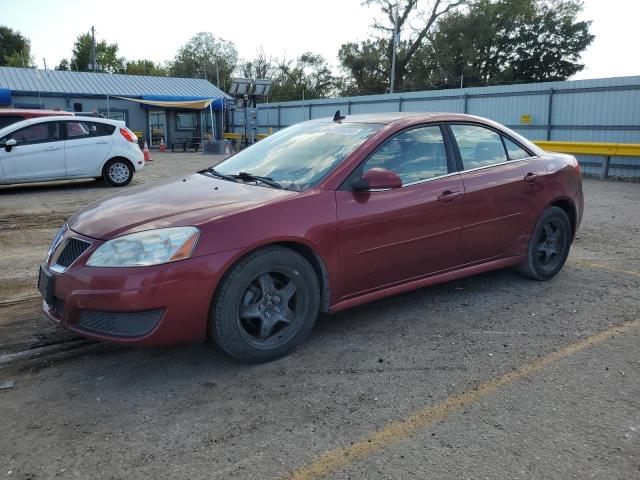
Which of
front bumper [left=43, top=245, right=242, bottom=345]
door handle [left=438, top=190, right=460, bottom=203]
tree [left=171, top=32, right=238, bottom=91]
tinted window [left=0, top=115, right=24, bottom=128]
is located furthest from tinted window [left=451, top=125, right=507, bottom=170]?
tree [left=171, top=32, right=238, bottom=91]

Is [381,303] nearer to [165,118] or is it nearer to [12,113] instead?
[12,113]

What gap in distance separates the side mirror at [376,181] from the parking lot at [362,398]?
103 centimetres

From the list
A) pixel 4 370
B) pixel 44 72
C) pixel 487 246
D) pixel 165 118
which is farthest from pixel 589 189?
pixel 44 72

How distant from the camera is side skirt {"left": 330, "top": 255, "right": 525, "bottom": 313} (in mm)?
3774

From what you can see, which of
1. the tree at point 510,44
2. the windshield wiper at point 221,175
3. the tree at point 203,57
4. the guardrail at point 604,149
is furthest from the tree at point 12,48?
the windshield wiper at point 221,175

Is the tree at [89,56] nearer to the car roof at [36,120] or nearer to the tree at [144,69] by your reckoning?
the tree at [144,69]

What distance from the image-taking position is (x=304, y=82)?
56594mm

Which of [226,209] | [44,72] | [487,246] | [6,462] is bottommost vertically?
[6,462]

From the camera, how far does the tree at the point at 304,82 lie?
180ft

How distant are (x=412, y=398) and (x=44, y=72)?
115ft

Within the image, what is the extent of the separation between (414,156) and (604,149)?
1167 centimetres

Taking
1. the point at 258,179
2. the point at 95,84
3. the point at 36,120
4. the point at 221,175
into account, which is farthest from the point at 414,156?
the point at 95,84

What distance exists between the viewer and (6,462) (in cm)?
246

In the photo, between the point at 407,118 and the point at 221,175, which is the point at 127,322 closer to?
the point at 221,175
